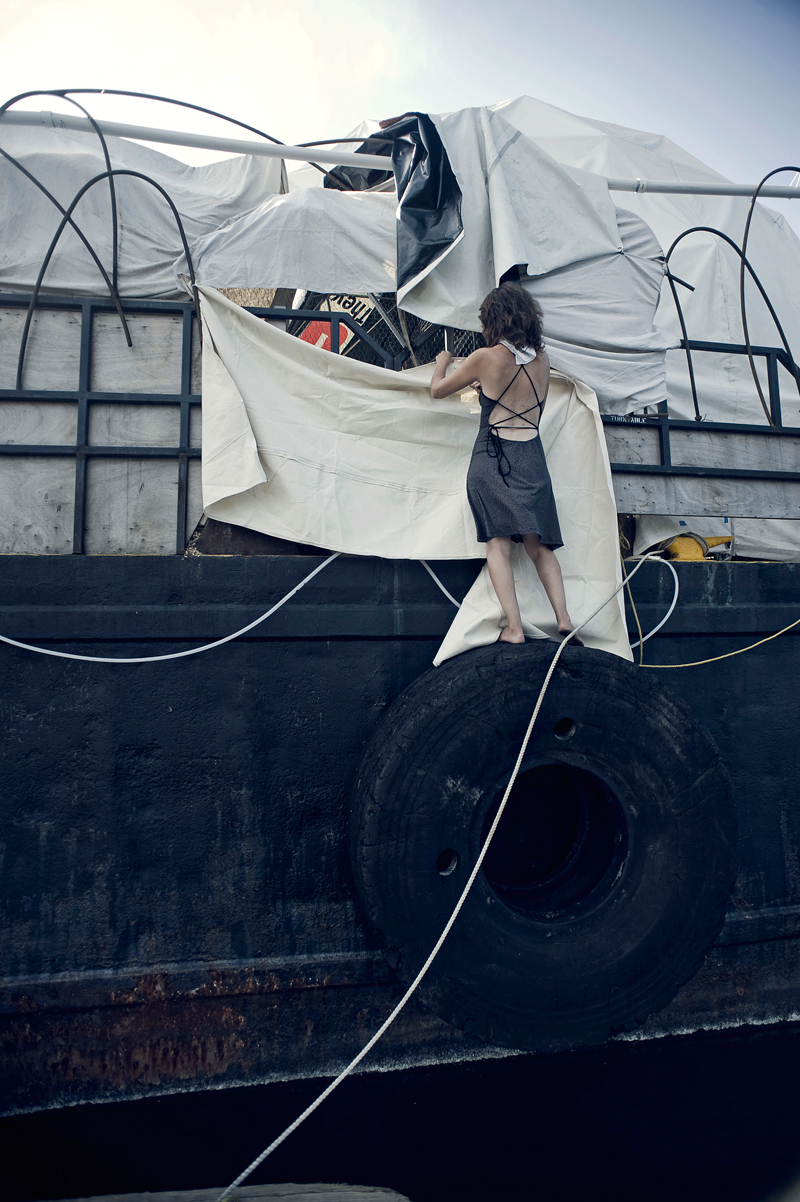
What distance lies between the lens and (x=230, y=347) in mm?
2742

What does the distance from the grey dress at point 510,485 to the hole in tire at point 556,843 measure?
89 cm

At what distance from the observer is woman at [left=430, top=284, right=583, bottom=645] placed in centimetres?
263

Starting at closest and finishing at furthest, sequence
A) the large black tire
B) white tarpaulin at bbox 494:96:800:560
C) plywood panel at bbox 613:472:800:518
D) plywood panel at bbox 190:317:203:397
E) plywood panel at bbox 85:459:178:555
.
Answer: the large black tire
plywood panel at bbox 85:459:178:555
plywood panel at bbox 190:317:203:397
plywood panel at bbox 613:472:800:518
white tarpaulin at bbox 494:96:800:560

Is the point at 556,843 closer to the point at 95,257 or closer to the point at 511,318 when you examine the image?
the point at 511,318

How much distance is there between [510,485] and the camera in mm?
2672

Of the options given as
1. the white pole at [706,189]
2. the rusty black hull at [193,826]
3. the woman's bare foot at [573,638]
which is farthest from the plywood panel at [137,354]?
the white pole at [706,189]

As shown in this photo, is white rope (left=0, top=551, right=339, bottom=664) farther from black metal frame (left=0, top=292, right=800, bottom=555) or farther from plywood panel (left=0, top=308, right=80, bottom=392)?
plywood panel (left=0, top=308, right=80, bottom=392)

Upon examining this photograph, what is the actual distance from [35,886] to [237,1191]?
3.68 ft

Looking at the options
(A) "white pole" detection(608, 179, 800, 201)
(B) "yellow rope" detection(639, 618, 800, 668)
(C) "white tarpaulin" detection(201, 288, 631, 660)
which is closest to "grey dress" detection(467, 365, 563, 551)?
(C) "white tarpaulin" detection(201, 288, 631, 660)

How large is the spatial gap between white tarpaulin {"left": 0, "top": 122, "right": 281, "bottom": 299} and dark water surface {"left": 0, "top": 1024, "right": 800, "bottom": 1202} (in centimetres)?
308

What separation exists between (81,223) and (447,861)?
295 cm

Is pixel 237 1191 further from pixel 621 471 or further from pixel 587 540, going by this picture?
pixel 621 471

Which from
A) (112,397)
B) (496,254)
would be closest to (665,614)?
(496,254)

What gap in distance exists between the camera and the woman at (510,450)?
2631 mm
